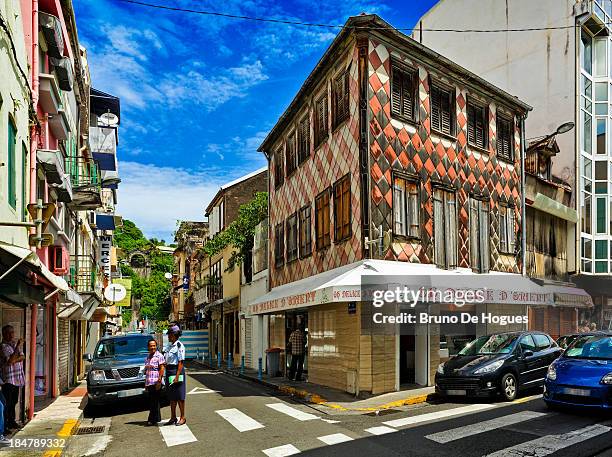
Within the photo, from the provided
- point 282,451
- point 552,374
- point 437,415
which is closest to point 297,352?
point 437,415

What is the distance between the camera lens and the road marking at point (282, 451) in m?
8.72

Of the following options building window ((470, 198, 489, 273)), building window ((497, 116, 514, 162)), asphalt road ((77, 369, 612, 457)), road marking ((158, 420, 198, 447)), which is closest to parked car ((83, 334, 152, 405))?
asphalt road ((77, 369, 612, 457))

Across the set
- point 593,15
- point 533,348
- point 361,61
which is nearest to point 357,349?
point 533,348

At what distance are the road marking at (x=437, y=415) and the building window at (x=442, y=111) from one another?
8355 millimetres

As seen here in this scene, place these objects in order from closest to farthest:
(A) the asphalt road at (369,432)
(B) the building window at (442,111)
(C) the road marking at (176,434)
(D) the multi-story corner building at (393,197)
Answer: (A) the asphalt road at (369,432) → (C) the road marking at (176,434) → (D) the multi-story corner building at (393,197) → (B) the building window at (442,111)

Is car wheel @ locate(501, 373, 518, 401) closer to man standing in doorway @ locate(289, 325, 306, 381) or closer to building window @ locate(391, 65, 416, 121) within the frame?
building window @ locate(391, 65, 416, 121)

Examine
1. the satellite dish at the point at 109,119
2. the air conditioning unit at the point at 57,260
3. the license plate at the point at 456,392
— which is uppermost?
the satellite dish at the point at 109,119

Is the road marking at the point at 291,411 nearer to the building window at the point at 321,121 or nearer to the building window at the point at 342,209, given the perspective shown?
the building window at the point at 342,209

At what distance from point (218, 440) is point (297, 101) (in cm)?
1367

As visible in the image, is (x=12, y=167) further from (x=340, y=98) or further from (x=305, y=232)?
(x=305, y=232)

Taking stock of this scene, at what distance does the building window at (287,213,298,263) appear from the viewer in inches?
871

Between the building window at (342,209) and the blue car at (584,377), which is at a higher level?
the building window at (342,209)

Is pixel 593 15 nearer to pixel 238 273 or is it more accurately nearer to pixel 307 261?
pixel 307 261

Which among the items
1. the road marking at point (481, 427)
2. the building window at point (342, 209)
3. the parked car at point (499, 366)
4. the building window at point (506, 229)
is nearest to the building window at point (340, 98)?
the building window at point (342, 209)
